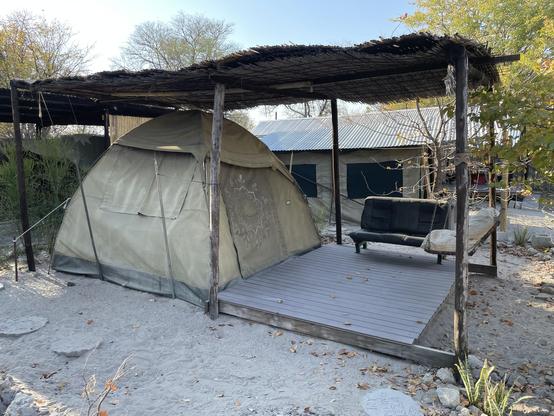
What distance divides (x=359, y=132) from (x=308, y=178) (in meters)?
2.03

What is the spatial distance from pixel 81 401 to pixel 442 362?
308 cm

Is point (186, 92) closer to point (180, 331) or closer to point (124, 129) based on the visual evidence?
point (180, 331)

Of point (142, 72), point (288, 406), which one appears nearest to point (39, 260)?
point (142, 72)

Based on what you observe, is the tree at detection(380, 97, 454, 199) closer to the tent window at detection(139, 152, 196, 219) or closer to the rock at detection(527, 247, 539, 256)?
the rock at detection(527, 247, 539, 256)

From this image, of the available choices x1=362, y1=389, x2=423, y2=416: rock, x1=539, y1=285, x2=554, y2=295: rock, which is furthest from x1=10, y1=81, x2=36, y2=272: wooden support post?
x1=539, y1=285, x2=554, y2=295: rock

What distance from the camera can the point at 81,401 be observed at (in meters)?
3.39

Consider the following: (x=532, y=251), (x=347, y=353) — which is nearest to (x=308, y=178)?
(x=532, y=251)

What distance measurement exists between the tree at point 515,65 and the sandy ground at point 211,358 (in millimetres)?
1985

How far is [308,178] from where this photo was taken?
12.4 metres

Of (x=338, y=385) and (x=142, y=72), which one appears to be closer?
(x=338, y=385)

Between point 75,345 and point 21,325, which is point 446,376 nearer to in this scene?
point 75,345

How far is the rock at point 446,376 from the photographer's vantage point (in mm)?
3645

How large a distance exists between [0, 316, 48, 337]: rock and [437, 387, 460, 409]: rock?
4.19m

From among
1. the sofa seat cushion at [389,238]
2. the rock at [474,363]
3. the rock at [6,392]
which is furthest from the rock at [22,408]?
the sofa seat cushion at [389,238]
